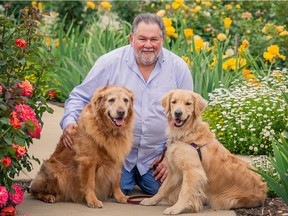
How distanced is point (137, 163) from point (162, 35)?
1182mm

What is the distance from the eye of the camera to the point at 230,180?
6.38 meters

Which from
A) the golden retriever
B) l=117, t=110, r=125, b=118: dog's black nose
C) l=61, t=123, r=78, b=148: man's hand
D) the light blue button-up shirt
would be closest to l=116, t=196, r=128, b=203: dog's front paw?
the golden retriever

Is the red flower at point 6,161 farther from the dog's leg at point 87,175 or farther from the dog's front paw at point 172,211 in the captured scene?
the dog's front paw at point 172,211

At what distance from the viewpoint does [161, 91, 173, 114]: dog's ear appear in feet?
20.9

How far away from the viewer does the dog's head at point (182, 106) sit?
626cm

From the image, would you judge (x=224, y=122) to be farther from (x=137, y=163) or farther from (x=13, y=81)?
(x=13, y=81)

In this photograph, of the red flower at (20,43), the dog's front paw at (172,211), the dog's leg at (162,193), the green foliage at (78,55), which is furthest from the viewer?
the green foliage at (78,55)

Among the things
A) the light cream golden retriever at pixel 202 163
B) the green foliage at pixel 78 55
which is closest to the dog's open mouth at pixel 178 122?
the light cream golden retriever at pixel 202 163

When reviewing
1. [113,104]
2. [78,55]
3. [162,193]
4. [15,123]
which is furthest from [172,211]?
[78,55]

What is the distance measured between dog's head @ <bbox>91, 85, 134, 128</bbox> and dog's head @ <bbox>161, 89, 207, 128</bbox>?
30 cm

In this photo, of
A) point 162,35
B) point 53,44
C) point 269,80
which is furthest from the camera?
point 53,44

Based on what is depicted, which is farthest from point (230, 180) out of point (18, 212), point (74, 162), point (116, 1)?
point (116, 1)

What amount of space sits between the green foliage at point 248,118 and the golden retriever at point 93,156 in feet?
6.37

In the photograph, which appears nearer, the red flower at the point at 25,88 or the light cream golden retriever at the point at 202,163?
the red flower at the point at 25,88
